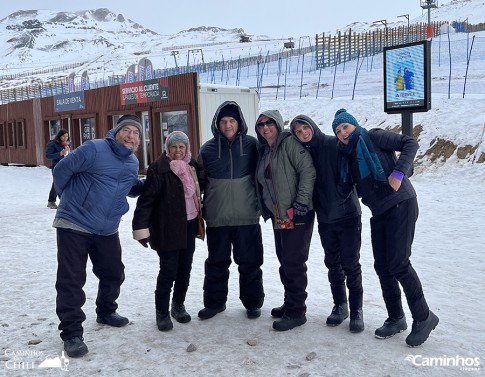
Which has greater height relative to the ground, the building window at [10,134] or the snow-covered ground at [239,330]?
the building window at [10,134]

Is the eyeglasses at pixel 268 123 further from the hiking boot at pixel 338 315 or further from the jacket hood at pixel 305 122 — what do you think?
the hiking boot at pixel 338 315

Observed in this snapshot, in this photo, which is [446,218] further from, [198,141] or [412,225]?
[198,141]

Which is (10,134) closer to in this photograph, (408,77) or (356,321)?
(408,77)

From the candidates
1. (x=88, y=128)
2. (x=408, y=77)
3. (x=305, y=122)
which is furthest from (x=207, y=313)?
(x=88, y=128)

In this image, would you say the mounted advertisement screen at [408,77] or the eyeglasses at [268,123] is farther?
the mounted advertisement screen at [408,77]

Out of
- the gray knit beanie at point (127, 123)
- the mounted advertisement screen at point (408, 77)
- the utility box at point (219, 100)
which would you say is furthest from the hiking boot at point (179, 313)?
the utility box at point (219, 100)

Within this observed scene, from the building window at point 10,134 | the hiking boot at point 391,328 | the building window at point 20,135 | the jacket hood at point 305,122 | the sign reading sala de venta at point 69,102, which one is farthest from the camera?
the building window at point 10,134

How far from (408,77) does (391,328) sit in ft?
14.9

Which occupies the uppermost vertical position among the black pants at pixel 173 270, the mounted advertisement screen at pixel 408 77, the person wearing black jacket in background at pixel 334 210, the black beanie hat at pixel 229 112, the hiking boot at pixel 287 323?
the mounted advertisement screen at pixel 408 77

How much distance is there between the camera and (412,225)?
12.4 ft

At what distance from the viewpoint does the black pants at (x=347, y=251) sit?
4.00 meters

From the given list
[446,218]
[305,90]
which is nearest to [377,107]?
[305,90]

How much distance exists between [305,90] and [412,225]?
2385 cm

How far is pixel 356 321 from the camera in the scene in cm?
403
